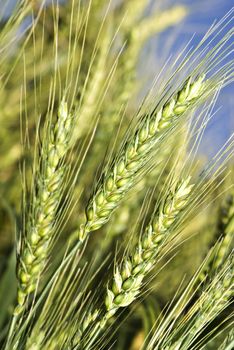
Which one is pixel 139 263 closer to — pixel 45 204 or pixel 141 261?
pixel 141 261

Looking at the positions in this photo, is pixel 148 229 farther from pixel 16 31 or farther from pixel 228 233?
pixel 16 31

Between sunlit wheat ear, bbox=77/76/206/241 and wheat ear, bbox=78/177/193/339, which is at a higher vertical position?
sunlit wheat ear, bbox=77/76/206/241

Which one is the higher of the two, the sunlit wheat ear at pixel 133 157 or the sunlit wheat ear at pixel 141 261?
the sunlit wheat ear at pixel 133 157

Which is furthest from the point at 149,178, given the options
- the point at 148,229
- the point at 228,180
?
the point at 148,229

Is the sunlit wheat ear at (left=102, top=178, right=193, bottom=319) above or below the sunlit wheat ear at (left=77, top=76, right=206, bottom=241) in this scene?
below
